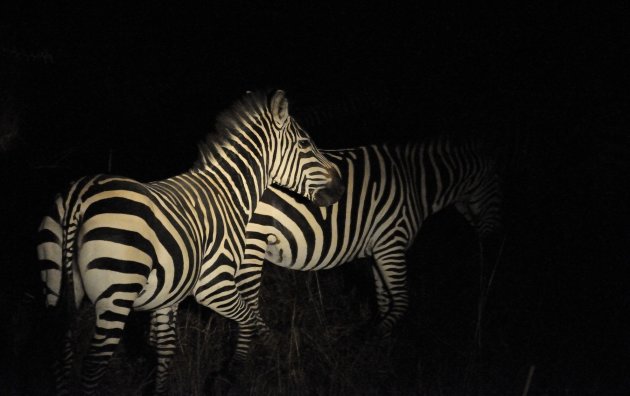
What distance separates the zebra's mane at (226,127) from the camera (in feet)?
12.6

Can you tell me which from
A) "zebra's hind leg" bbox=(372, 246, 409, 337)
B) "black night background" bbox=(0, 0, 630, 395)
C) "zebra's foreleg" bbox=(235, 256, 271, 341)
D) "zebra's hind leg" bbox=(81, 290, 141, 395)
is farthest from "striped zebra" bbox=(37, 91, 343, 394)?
"zebra's hind leg" bbox=(372, 246, 409, 337)

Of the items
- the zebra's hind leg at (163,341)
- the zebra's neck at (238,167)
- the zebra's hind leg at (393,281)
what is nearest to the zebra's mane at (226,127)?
the zebra's neck at (238,167)

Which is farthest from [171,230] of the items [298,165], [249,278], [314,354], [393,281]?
[393,281]

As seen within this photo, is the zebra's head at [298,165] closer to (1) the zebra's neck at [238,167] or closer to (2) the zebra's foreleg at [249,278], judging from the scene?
(1) the zebra's neck at [238,167]

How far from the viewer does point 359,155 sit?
4.96 metres

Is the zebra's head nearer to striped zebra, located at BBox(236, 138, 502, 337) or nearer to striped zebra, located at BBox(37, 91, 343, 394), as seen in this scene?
striped zebra, located at BBox(37, 91, 343, 394)

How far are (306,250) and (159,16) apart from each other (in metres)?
4.95

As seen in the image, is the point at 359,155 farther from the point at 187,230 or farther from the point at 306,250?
the point at 187,230

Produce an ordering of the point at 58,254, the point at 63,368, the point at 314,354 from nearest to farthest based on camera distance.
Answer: the point at 58,254, the point at 63,368, the point at 314,354

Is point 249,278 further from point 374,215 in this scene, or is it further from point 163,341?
point 374,215

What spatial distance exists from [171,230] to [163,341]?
1058 millimetres

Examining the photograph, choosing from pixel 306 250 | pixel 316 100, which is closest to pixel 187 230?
pixel 306 250

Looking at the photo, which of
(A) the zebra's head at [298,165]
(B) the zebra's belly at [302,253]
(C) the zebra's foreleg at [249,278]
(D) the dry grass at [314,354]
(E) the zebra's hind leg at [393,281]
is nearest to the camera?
(A) the zebra's head at [298,165]

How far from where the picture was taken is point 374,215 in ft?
16.0
